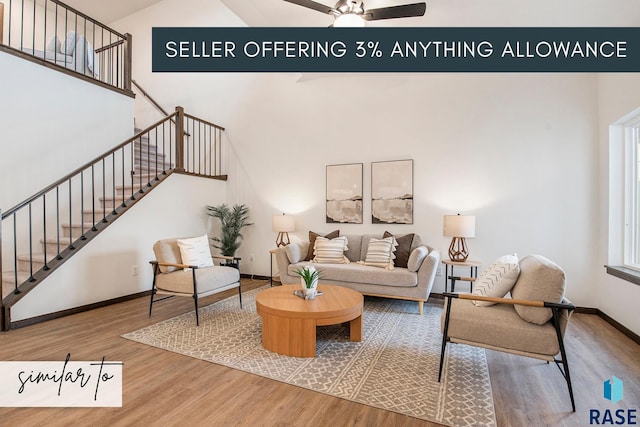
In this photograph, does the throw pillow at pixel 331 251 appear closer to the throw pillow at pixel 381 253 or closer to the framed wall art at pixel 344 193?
the throw pillow at pixel 381 253

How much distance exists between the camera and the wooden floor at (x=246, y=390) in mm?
1806

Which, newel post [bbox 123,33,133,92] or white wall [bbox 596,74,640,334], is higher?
newel post [bbox 123,33,133,92]

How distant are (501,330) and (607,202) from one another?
2.74 metres

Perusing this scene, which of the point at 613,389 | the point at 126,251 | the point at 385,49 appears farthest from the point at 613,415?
the point at 126,251

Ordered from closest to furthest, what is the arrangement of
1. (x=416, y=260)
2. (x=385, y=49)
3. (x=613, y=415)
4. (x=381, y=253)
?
(x=613, y=415), (x=385, y=49), (x=416, y=260), (x=381, y=253)

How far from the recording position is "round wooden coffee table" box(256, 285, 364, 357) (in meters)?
2.60

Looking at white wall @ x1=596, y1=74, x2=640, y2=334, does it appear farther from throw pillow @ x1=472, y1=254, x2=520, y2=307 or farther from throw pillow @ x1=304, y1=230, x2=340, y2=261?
throw pillow @ x1=304, y1=230, x2=340, y2=261

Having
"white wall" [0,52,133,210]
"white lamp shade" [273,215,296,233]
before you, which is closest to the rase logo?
"white lamp shade" [273,215,296,233]

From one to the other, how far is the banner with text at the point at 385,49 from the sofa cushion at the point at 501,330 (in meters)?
2.07

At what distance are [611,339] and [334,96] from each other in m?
4.68

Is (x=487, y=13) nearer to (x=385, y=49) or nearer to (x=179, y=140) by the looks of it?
(x=385, y=49)

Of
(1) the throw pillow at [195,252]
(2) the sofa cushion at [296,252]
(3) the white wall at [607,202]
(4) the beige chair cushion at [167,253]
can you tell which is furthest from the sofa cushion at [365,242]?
(3) the white wall at [607,202]

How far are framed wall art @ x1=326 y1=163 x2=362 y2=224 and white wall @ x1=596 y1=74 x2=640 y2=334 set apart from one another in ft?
9.97

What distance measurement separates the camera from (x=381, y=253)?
427 cm
